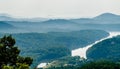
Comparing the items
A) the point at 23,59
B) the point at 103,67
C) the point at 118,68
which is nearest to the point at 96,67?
the point at 103,67

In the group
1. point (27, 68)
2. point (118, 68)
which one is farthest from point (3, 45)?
point (118, 68)

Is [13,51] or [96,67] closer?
[13,51]

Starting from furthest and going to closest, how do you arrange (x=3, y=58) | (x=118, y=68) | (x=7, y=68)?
(x=118, y=68) → (x=3, y=58) → (x=7, y=68)

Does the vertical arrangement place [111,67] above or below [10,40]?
below

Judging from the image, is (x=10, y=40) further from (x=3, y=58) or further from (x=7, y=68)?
(x=7, y=68)

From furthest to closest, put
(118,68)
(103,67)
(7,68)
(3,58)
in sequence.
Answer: (103,67), (118,68), (3,58), (7,68)

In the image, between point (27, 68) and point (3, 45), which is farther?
point (3, 45)

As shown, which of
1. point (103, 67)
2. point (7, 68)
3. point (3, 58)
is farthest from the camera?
point (103, 67)

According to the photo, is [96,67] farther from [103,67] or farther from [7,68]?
[7,68]

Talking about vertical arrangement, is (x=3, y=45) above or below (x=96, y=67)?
above
